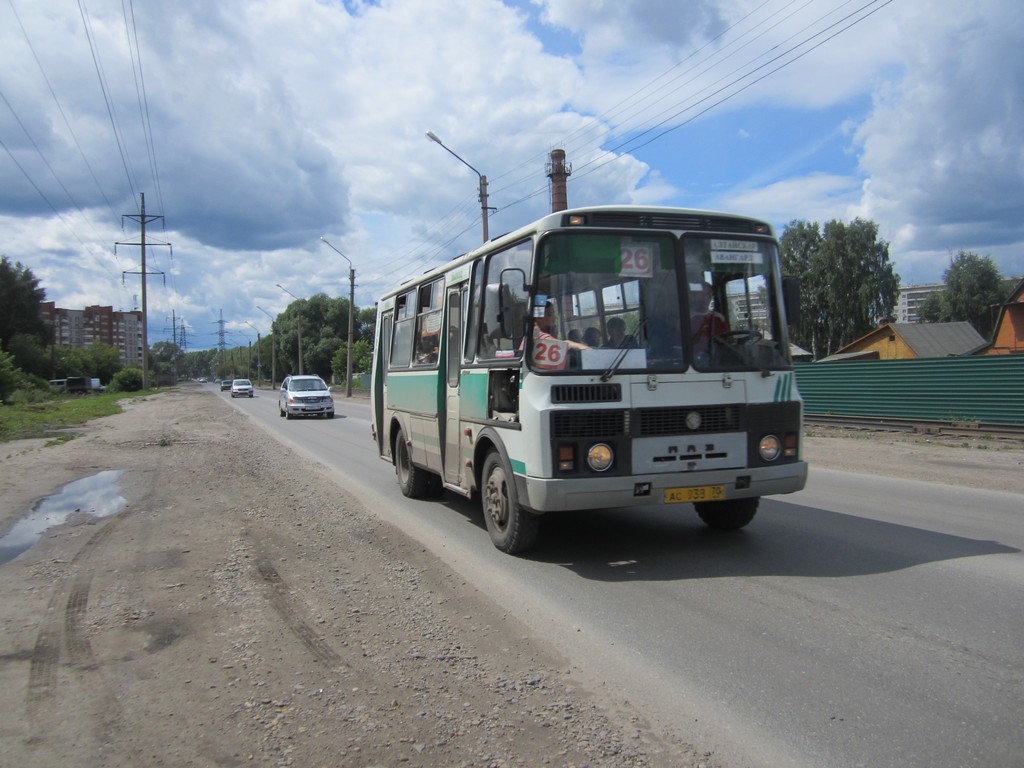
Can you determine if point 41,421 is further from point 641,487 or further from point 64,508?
point 641,487

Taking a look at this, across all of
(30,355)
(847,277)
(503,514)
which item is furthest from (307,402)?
(30,355)

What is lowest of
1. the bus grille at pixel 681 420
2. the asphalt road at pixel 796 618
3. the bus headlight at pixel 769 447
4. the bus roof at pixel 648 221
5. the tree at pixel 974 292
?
the asphalt road at pixel 796 618

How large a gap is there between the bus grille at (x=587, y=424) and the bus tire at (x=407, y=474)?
4368 millimetres

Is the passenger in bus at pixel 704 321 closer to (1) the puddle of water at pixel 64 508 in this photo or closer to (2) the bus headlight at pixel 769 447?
(2) the bus headlight at pixel 769 447

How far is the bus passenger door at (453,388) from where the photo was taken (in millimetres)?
7922

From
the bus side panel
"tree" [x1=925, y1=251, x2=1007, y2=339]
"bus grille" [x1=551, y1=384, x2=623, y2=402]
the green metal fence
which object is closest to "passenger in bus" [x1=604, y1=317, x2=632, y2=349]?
"bus grille" [x1=551, y1=384, x2=623, y2=402]

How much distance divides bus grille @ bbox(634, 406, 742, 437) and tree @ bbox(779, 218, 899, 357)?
57.1m

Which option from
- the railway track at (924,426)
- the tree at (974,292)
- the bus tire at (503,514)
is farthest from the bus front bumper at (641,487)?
the tree at (974,292)

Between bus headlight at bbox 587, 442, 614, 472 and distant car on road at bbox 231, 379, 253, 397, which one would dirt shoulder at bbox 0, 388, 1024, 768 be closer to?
bus headlight at bbox 587, 442, 614, 472

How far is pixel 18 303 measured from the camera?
6819 centimetres

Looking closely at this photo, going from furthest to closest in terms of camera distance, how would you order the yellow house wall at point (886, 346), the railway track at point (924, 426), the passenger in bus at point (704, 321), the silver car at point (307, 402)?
the yellow house wall at point (886, 346)
the silver car at point (307, 402)
the railway track at point (924, 426)
the passenger in bus at point (704, 321)

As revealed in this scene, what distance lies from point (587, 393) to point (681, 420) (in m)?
0.85

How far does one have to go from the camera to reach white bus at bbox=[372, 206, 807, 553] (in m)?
5.90

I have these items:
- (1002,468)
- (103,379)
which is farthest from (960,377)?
(103,379)
